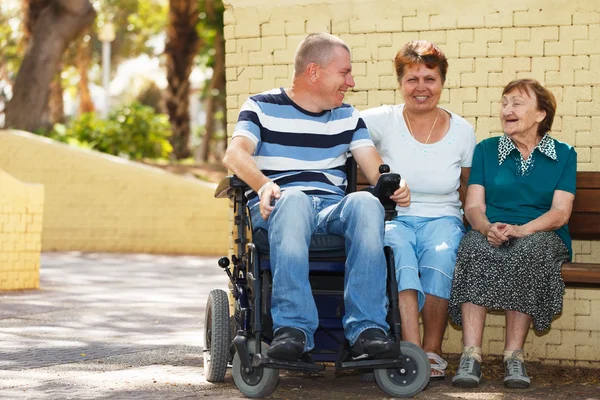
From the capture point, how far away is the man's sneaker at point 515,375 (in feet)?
16.9

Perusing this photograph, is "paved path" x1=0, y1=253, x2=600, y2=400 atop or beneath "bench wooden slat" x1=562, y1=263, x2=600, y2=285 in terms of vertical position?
beneath

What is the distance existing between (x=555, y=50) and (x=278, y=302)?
258 cm

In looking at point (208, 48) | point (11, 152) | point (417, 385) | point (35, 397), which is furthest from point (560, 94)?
point (208, 48)

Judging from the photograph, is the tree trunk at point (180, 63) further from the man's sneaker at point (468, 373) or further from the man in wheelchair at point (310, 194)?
the man's sneaker at point (468, 373)

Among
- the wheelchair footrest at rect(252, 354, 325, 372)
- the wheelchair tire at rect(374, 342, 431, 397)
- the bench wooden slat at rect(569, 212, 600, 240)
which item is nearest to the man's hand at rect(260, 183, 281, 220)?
the wheelchair footrest at rect(252, 354, 325, 372)

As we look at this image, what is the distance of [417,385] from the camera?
4781 mm

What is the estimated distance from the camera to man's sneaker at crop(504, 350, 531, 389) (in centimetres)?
516

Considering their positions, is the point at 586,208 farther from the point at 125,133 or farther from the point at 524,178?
the point at 125,133

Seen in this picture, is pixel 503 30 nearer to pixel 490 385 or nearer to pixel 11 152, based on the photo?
pixel 490 385

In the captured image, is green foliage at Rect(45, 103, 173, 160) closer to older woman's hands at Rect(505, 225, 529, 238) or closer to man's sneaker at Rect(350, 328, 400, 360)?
older woman's hands at Rect(505, 225, 529, 238)

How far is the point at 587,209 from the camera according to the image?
5906 mm

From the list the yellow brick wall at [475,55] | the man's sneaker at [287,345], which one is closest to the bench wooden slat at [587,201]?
the yellow brick wall at [475,55]

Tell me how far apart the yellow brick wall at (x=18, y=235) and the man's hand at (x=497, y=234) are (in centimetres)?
645

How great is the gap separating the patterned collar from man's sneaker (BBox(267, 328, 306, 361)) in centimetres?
162
